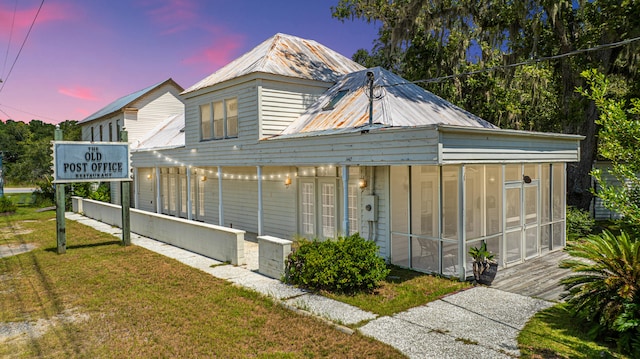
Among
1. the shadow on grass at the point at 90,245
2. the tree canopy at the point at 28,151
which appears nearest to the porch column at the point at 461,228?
the shadow on grass at the point at 90,245

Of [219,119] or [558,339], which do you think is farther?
[219,119]

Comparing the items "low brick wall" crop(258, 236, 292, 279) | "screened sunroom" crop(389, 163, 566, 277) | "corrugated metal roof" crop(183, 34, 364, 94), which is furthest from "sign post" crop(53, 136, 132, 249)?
"screened sunroom" crop(389, 163, 566, 277)

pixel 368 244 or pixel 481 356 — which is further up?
pixel 368 244

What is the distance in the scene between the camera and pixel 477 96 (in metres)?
19.6

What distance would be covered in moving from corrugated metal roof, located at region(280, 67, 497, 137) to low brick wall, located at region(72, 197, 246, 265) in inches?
137

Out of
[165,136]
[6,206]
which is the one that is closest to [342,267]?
[165,136]

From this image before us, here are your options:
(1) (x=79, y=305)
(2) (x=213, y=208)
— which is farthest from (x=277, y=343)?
(2) (x=213, y=208)

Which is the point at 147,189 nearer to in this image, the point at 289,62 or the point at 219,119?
the point at 219,119

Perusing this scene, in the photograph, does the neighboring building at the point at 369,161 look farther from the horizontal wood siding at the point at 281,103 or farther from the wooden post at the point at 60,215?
the wooden post at the point at 60,215

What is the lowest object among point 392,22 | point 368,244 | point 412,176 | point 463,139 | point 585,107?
point 368,244

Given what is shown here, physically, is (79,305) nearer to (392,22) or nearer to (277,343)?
(277,343)

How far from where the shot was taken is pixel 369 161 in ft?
30.2

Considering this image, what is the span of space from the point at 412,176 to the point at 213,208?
1030 cm

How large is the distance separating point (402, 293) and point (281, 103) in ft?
26.1
